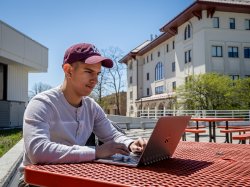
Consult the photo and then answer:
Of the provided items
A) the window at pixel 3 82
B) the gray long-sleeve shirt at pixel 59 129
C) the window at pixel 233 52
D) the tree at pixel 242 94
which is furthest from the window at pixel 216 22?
the gray long-sleeve shirt at pixel 59 129

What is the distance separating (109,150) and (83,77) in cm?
53

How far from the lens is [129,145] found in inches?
88.1

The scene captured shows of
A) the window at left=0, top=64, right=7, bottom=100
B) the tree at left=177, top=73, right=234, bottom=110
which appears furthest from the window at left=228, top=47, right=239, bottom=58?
the window at left=0, top=64, right=7, bottom=100

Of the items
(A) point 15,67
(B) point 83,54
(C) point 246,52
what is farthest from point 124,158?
(C) point 246,52

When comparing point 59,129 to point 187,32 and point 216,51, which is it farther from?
point 187,32

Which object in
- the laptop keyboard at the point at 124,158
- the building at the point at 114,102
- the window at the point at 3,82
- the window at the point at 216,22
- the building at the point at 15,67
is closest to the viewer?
the laptop keyboard at the point at 124,158

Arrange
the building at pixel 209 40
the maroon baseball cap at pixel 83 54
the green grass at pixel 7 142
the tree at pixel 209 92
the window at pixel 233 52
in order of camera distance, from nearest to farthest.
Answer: the maroon baseball cap at pixel 83 54, the green grass at pixel 7 142, the tree at pixel 209 92, the building at pixel 209 40, the window at pixel 233 52

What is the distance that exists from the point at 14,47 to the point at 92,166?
2090 cm

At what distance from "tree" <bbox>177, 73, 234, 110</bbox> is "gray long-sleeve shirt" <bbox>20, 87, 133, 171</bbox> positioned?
2735 centimetres

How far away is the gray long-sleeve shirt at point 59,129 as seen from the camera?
171 cm

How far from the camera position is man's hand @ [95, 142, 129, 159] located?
1.77m

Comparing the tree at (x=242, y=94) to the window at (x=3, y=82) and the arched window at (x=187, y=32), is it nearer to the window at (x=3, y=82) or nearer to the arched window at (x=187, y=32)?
the arched window at (x=187, y=32)

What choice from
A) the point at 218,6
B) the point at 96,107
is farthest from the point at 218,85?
the point at 96,107

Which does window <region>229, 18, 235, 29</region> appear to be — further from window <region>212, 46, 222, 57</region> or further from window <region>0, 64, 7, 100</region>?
window <region>0, 64, 7, 100</region>
